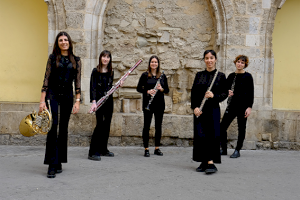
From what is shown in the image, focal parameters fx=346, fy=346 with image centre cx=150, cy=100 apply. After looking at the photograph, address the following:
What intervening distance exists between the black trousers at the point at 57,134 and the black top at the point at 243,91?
2897 mm

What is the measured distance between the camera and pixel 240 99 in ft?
19.4

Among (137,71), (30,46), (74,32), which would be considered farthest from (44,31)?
(137,71)

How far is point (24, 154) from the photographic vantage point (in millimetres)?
5871

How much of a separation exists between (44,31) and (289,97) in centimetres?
529

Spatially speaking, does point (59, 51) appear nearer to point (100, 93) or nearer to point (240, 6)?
point (100, 93)

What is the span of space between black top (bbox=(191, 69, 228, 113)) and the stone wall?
2159mm

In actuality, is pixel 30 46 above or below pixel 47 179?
above

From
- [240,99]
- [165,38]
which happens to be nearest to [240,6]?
[165,38]

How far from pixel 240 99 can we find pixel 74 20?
3.44 m

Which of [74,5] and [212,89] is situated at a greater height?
[74,5]

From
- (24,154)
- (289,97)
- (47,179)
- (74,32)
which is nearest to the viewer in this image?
(47,179)

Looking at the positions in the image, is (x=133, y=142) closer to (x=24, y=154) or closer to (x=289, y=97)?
(x=24, y=154)

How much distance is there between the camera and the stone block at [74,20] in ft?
21.8

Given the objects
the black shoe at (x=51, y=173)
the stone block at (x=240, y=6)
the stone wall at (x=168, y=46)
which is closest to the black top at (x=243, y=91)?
the stone wall at (x=168, y=46)
